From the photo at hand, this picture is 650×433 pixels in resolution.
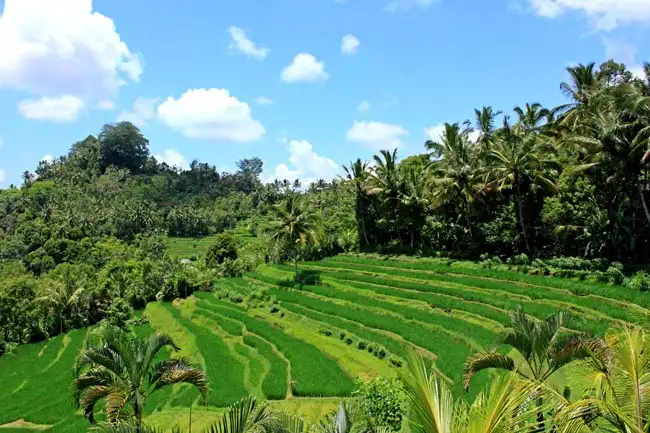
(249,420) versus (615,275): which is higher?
(249,420)

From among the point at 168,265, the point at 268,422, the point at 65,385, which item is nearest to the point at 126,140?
the point at 168,265

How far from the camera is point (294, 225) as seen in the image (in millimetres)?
36719

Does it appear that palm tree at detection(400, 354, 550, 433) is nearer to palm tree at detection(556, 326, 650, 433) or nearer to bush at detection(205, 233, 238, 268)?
palm tree at detection(556, 326, 650, 433)

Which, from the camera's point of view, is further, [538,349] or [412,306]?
[412,306]

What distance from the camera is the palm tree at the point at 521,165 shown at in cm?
3130

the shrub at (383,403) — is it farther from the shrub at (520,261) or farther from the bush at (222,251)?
the bush at (222,251)

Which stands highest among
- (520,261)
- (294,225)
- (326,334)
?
(294,225)

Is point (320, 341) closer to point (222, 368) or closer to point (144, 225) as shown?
point (222, 368)

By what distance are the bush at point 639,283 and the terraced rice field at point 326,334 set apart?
3.03 feet

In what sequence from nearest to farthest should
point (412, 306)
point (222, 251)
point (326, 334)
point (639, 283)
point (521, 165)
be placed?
point (639, 283)
point (326, 334)
point (412, 306)
point (521, 165)
point (222, 251)

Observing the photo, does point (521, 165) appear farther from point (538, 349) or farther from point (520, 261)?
point (538, 349)

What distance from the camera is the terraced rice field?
727 inches

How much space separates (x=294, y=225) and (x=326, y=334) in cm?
1320

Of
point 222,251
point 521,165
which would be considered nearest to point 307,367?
point 521,165
